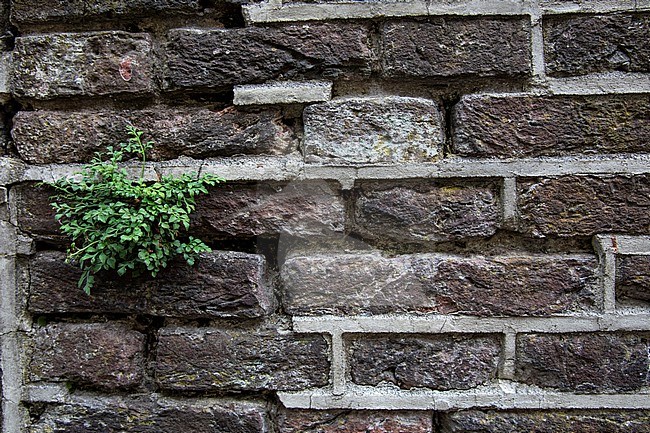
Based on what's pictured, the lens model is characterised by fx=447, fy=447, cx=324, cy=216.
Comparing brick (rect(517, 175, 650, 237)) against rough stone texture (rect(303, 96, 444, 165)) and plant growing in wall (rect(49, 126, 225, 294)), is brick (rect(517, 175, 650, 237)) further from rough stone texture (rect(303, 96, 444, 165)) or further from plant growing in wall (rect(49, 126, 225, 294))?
plant growing in wall (rect(49, 126, 225, 294))

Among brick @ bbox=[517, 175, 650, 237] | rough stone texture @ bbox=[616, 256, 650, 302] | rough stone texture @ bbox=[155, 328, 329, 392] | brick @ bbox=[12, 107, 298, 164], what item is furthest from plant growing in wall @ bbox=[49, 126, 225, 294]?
rough stone texture @ bbox=[616, 256, 650, 302]

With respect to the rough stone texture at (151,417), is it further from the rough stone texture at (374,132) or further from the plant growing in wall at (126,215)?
the rough stone texture at (374,132)

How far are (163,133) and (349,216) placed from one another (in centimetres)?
37


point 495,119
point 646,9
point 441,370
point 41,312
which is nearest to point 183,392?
point 41,312

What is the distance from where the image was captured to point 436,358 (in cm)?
81

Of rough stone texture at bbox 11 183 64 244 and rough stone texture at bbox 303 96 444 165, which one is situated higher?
rough stone texture at bbox 303 96 444 165

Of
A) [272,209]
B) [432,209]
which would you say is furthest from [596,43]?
[272,209]

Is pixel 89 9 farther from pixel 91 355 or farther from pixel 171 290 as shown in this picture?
pixel 91 355

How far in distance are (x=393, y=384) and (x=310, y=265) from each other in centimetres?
27

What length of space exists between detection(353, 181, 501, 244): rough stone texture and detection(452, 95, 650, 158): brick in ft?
0.24

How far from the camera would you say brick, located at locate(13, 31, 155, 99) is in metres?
0.82

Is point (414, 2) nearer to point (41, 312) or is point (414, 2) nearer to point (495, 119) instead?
point (495, 119)

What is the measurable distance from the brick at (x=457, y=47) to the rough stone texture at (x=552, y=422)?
2.02 feet

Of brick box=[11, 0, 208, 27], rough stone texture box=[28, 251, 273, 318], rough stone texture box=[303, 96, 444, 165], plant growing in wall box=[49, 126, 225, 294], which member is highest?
brick box=[11, 0, 208, 27]
